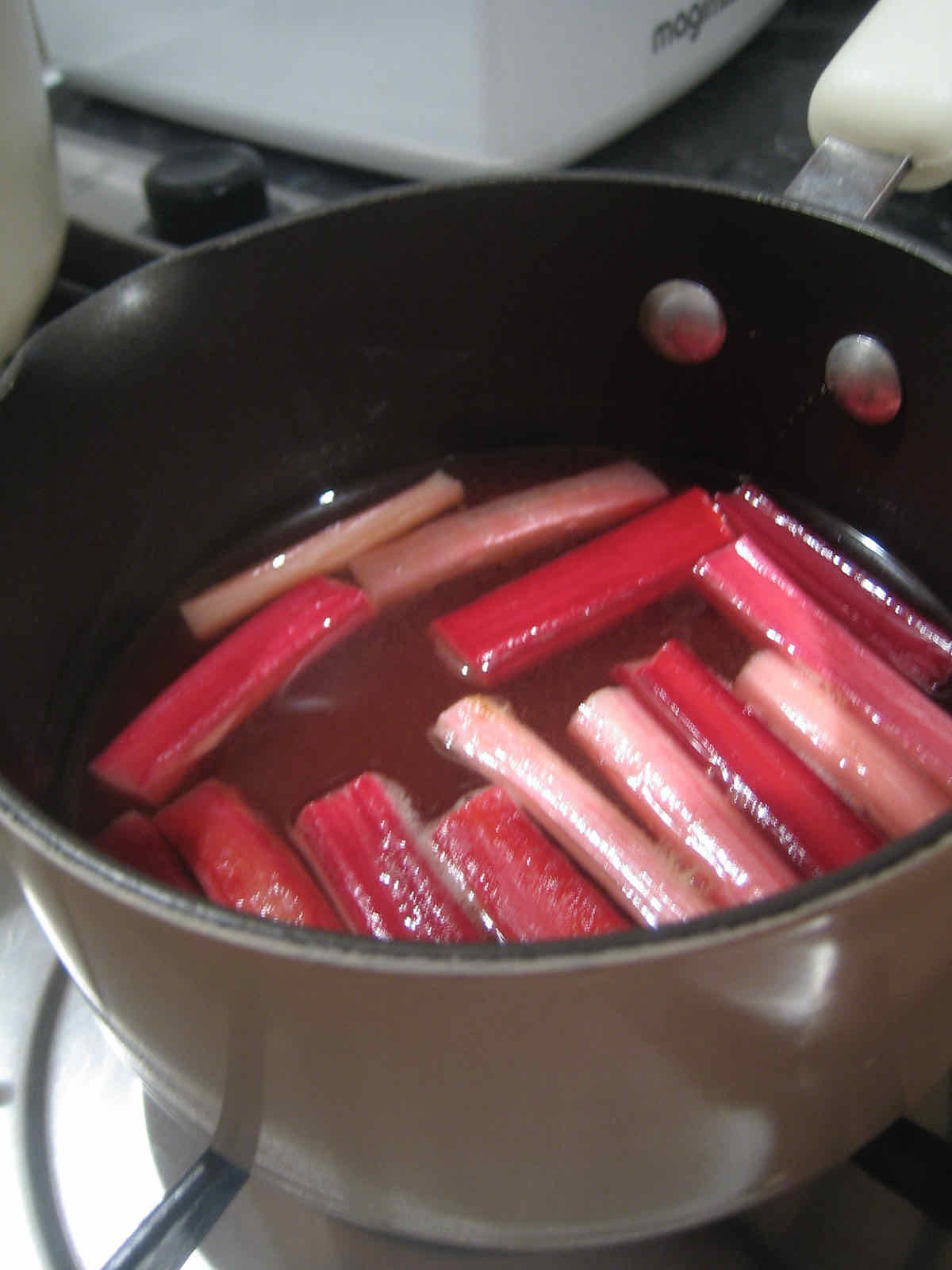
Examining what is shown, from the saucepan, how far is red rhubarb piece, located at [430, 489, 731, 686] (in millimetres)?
92

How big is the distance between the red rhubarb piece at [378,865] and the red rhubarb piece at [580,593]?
0.13m

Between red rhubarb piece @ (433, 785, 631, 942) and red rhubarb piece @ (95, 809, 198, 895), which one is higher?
red rhubarb piece @ (433, 785, 631, 942)

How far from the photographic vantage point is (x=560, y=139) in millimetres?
1025

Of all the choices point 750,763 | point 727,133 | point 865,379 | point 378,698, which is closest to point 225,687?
point 378,698

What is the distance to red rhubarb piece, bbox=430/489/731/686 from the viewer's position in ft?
2.86

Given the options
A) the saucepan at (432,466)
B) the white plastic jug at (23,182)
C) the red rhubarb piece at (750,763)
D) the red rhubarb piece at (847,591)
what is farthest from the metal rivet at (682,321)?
the white plastic jug at (23,182)

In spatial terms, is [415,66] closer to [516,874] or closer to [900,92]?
[900,92]

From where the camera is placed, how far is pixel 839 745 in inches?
Result: 31.3

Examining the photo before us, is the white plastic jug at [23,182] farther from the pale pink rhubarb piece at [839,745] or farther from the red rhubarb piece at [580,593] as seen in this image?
the pale pink rhubarb piece at [839,745]

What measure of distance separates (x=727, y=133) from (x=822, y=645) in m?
0.55

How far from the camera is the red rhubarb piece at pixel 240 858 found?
2.32ft

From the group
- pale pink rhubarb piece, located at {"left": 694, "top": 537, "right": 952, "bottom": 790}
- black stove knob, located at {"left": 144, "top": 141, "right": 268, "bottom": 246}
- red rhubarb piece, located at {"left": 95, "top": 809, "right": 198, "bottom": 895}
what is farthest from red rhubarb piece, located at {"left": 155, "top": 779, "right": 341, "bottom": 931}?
black stove knob, located at {"left": 144, "top": 141, "right": 268, "bottom": 246}

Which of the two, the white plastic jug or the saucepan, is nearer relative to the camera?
the saucepan

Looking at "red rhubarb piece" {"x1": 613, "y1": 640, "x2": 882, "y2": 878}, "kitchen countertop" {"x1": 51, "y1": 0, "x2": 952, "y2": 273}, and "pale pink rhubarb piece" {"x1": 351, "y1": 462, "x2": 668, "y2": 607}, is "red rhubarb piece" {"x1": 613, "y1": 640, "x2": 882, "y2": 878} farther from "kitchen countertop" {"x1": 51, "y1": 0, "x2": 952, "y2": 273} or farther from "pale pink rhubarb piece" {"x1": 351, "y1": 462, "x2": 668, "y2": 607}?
"kitchen countertop" {"x1": 51, "y1": 0, "x2": 952, "y2": 273}
